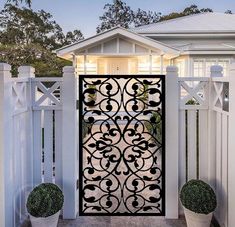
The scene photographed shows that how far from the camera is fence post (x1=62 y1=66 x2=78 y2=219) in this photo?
3.81 metres

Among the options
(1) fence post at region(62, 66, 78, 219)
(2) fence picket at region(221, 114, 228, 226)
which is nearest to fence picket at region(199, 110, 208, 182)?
(2) fence picket at region(221, 114, 228, 226)

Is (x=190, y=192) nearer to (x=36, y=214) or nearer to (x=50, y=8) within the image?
(x=36, y=214)

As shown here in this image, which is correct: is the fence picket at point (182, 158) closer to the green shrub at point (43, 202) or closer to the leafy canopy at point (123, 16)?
the green shrub at point (43, 202)

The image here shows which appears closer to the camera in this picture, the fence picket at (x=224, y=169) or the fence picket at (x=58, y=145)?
the fence picket at (x=224, y=169)

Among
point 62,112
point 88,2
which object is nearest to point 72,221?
point 62,112

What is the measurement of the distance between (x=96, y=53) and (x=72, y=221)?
378 inches

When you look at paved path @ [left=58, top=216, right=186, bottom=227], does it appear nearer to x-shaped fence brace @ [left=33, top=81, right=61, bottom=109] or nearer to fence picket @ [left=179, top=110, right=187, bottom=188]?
fence picket @ [left=179, top=110, right=187, bottom=188]

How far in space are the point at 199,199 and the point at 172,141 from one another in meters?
0.77

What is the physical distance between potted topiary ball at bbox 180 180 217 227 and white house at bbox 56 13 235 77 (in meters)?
9.56

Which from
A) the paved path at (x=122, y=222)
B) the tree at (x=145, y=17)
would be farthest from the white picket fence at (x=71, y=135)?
the tree at (x=145, y=17)

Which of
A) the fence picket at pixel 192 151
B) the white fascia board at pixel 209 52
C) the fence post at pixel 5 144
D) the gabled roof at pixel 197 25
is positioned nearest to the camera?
the fence post at pixel 5 144

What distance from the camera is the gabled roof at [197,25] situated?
1530 centimetres

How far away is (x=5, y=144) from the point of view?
9.98 ft

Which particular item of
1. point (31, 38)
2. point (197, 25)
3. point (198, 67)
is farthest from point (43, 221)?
point (31, 38)
